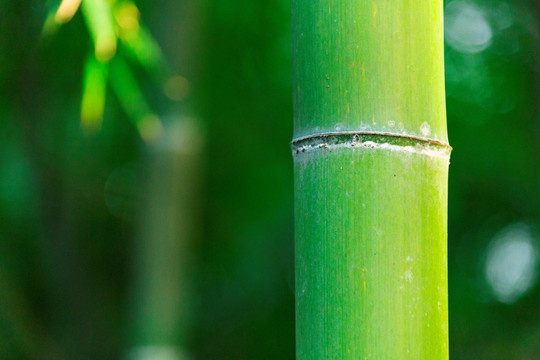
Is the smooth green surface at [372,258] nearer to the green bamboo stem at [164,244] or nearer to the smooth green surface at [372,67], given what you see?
the smooth green surface at [372,67]

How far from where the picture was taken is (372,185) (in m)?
0.50

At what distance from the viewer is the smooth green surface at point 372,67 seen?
1.63 feet

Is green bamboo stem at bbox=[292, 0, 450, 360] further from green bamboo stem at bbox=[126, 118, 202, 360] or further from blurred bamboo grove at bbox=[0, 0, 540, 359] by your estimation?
blurred bamboo grove at bbox=[0, 0, 540, 359]

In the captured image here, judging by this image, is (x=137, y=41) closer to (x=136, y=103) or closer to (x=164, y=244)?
(x=136, y=103)

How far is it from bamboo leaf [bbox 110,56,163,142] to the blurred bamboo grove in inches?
18.7

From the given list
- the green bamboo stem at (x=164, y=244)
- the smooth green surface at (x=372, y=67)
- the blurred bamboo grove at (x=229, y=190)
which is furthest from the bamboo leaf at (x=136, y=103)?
the smooth green surface at (x=372, y=67)

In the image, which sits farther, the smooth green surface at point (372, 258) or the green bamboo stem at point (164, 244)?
the green bamboo stem at point (164, 244)

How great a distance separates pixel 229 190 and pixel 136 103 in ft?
4.00

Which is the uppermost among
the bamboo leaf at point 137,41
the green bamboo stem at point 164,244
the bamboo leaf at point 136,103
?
the bamboo leaf at point 137,41

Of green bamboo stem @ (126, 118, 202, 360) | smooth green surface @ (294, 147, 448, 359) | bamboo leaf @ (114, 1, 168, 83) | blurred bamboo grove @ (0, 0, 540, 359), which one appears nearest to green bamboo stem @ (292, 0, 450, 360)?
smooth green surface @ (294, 147, 448, 359)

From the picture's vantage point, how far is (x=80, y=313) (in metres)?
2.17

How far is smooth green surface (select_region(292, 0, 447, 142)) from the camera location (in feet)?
1.63

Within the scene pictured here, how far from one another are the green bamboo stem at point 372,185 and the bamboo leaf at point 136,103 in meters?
0.75

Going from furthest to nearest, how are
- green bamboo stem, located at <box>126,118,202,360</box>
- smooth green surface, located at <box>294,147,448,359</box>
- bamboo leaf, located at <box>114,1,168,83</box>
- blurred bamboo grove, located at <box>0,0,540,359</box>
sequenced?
blurred bamboo grove, located at <box>0,0,540,359</box> < green bamboo stem, located at <box>126,118,202,360</box> < bamboo leaf, located at <box>114,1,168,83</box> < smooth green surface, located at <box>294,147,448,359</box>
